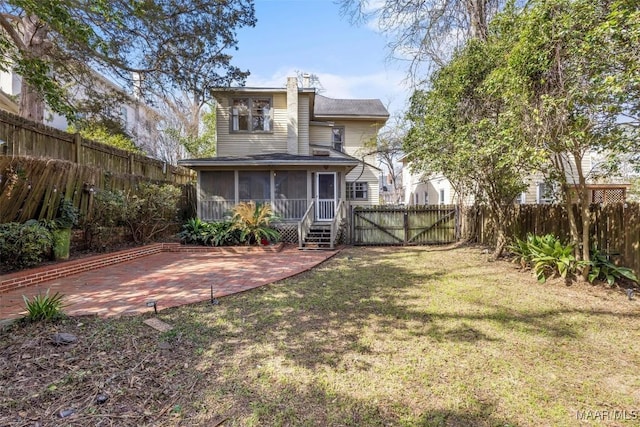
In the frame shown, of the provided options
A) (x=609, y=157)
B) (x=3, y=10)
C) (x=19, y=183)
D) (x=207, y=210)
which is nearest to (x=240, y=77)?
(x=207, y=210)

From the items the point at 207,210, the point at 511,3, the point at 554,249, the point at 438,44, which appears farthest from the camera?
the point at 207,210

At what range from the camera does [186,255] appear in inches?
381

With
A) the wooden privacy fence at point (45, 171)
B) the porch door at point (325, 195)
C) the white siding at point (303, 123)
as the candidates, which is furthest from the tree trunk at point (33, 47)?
the porch door at point (325, 195)

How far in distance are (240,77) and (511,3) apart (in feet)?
32.5

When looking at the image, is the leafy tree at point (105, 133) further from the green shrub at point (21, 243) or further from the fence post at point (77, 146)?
the green shrub at point (21, 243)

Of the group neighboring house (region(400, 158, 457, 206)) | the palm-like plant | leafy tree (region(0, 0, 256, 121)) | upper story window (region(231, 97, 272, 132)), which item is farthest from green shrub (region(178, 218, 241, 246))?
neighboring house (region(400, 158, 457, 206))

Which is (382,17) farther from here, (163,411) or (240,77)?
(163,411)

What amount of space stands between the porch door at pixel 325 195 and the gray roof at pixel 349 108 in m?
6.68

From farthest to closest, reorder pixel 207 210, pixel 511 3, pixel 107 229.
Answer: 1. pixel 207 210
2. pixel 107 229
3. pixel 511 3

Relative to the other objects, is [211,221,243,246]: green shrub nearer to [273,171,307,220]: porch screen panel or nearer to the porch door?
[273,171,307,220]: porch screen panel

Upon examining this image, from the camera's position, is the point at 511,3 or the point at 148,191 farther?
the point at 148,191

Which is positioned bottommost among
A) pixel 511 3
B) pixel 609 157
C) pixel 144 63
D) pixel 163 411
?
pixel 163 411

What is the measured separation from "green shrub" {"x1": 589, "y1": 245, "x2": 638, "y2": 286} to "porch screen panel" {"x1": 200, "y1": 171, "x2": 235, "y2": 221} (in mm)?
11154

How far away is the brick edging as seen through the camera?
5.54 m
